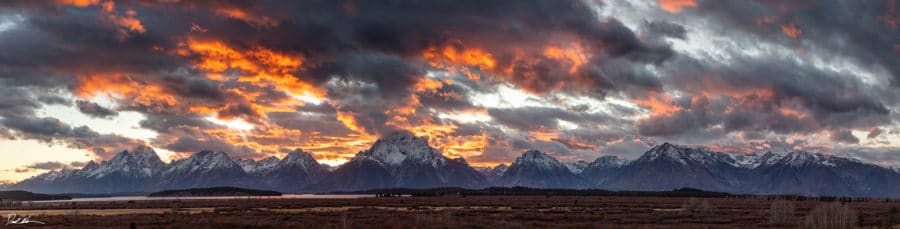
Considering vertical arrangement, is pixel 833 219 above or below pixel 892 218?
below

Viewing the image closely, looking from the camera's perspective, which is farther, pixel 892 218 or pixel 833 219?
pixel 833 219

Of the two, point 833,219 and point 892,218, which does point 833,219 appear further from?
point 892,218

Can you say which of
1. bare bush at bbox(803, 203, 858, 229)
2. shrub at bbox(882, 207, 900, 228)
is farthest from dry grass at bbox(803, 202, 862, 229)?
shrub at bbox(882, 207, 900, 228)

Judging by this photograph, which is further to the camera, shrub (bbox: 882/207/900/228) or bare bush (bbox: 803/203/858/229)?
shrub (bbox: 882/207/900/228)

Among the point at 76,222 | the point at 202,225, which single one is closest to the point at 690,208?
the point at 202,225

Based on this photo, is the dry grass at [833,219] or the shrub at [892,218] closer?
the dry grass at [833,219]

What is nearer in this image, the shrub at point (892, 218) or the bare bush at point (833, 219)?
the bare bush at point (833, 219)

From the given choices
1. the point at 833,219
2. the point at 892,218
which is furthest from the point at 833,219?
the point at 892,218

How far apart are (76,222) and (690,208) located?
316 feet

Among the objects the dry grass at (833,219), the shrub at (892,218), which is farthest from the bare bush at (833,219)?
the shrub at (892,218)

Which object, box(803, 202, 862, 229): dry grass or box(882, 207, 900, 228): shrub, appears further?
box(882, 207, 900, 228): shrub

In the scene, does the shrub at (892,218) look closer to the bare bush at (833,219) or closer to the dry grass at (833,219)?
the dry grass at (833,219)

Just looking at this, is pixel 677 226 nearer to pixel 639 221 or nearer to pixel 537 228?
pixel 639 221

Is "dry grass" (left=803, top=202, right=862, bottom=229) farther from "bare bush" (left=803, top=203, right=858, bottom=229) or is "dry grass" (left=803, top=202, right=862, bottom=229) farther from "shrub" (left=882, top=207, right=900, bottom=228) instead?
"shrub" (left=882, top=207, right=900, bottom=228)
